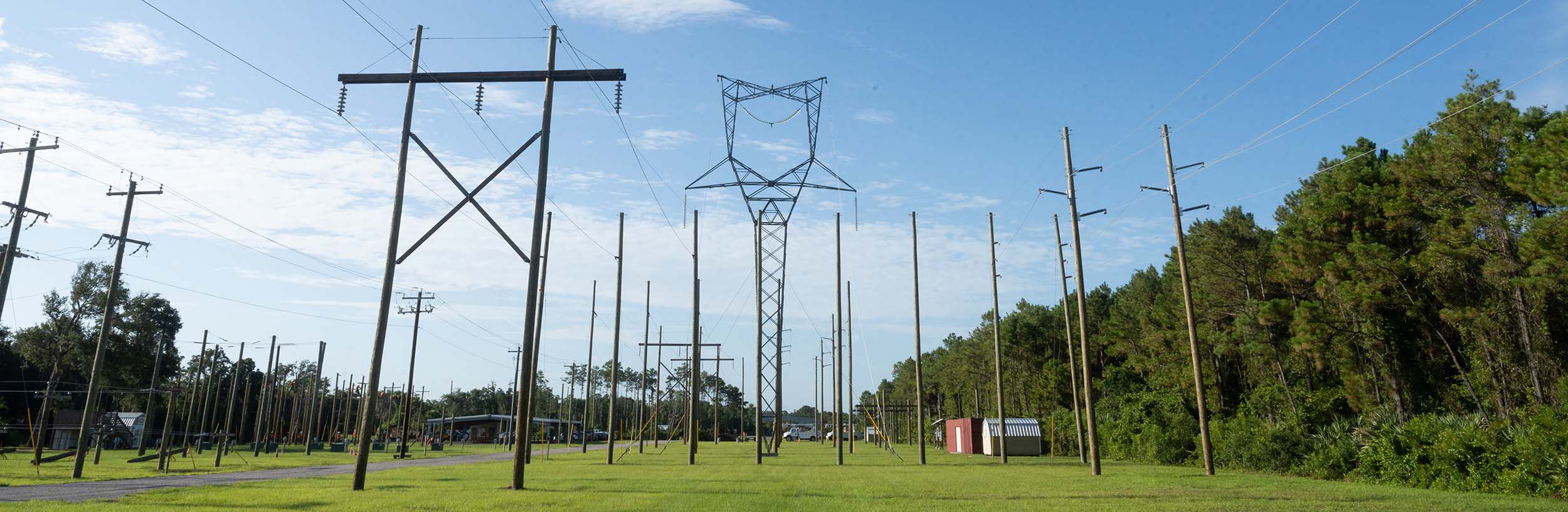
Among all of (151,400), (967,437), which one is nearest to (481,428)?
(151,400)

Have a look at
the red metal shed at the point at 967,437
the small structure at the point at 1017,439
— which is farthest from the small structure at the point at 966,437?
the small structure at the point at 1017,439

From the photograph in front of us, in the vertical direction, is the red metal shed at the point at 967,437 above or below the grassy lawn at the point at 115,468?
above

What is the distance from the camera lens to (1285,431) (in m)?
29.9

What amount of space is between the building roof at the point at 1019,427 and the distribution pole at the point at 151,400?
41661mm

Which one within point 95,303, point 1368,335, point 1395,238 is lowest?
point 1368,335

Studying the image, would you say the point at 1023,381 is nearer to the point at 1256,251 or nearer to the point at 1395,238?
the point at 1256,251

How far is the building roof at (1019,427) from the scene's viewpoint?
51.8 m

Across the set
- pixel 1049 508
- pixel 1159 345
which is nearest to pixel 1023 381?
pixel 1159 345

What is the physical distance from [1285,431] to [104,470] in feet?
132

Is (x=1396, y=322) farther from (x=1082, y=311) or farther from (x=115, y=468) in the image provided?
(x=115, y=468)

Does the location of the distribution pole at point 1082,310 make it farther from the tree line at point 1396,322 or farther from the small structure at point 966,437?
the small structure at point 966,437

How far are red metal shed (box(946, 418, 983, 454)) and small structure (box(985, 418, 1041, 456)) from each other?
1.70 m

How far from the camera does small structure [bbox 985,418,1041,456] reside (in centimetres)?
5091

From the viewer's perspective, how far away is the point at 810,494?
17891mm
